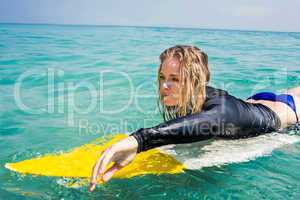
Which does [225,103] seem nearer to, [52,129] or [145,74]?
[52,129]

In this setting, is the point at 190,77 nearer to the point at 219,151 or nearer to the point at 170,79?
the point at 170,79

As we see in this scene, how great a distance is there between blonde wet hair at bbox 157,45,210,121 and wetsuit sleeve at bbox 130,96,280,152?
0.33 ft

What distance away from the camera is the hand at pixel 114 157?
6.17ft

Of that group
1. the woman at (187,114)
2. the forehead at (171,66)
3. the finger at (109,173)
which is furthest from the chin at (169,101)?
the finger at (109,173)

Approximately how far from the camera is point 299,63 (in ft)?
37.2

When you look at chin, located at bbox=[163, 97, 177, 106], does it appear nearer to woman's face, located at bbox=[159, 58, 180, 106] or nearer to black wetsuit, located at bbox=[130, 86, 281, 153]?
woman's face, located at bbox=[159, 58, 180, 106]

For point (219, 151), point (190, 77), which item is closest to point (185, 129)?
point (190, 77)

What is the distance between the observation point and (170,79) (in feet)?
8.27

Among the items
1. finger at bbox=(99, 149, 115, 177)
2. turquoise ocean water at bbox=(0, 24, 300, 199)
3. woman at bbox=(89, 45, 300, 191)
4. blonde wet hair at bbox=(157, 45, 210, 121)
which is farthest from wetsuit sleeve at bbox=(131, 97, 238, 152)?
turquoise ocean water at bbox=(0, 24, 300, 199)

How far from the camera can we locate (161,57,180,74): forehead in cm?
249

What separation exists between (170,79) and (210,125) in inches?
18.2

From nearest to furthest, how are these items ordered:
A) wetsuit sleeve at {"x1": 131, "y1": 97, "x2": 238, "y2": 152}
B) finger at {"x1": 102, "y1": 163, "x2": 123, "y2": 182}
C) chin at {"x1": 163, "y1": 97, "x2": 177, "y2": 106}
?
finger at {"x1": 102, "y1": 163, "x2": 123, "y2": 182}, wetsuit sleeve at {"x1": 131, "y1": 97, "x2": 238, "y2": 152}, chin at {"x1": 163, "y1": 97, "x2": 177, "y2": 106}

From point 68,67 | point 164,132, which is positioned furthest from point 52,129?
point 68,67

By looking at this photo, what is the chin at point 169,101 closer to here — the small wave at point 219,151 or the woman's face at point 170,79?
the woman's face at point 170,79
